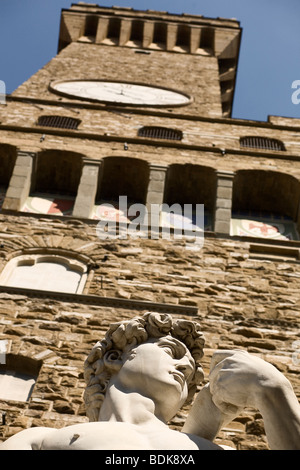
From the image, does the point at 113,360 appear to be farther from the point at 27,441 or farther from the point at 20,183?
the point at 20,183

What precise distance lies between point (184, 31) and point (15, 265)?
15220 mm

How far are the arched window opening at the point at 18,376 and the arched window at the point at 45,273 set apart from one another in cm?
161

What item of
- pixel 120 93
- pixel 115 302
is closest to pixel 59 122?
pixel 120 93

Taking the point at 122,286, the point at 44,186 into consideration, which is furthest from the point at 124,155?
the point at 122,286

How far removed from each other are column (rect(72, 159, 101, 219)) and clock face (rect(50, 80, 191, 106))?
357 centimetres

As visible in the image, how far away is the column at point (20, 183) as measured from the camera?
32.4ft

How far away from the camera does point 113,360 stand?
3.49m

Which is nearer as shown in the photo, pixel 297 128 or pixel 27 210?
pixel 27 210

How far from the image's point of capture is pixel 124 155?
11367mm

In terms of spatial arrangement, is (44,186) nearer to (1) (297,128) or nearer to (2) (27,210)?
(2) (27,210)
